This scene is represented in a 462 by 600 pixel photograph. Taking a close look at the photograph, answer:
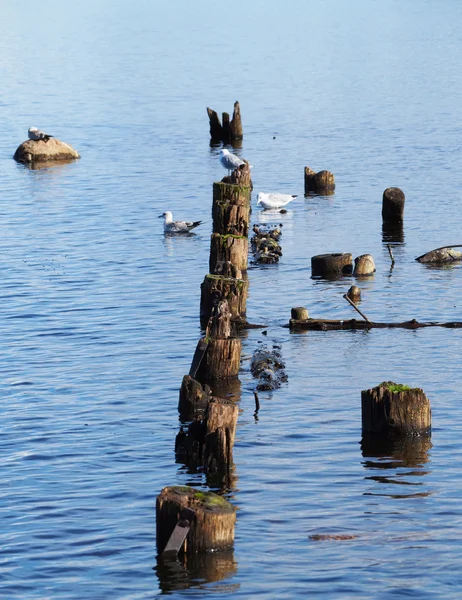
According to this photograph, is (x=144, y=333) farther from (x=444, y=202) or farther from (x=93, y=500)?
(x=444, y=202)

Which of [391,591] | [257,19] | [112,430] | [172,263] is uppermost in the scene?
[257,19]

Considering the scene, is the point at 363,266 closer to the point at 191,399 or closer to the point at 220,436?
the point at 191,399

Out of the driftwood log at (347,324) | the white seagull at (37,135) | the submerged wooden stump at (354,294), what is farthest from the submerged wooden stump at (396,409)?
the white seagull at (37,135)

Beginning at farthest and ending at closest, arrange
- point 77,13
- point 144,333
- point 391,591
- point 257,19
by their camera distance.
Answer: point 77,13 → point 257,19 → point 144,333 → point 391,591


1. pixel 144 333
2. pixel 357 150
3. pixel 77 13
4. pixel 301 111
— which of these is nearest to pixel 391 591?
pixel 144 333

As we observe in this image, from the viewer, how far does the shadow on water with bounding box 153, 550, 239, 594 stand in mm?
10633

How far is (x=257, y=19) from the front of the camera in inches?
4914

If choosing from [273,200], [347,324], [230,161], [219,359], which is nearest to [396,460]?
[219,359]

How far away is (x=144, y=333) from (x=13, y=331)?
7.73 ft

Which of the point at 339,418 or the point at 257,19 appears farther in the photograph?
the point at 257,19

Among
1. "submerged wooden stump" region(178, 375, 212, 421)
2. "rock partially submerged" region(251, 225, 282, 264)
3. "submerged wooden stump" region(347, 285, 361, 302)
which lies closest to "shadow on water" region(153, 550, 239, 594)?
"submerged wooden stump" region(178, 375, 212, 421)

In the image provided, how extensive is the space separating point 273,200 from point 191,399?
16.0 meters

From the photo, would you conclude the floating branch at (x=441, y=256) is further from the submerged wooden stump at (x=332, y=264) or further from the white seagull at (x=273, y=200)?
the white seagull at (x=273, y=200)

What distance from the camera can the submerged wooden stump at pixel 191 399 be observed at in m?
15.2
